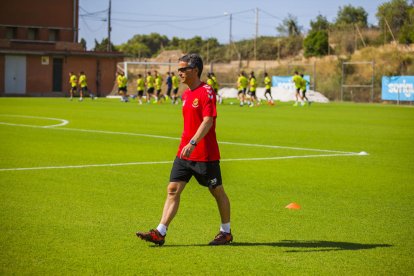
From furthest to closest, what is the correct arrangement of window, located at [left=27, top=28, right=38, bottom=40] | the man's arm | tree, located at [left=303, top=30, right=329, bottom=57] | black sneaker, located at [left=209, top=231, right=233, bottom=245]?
tree, located at [left=303, top=30, right=329, bottom=57], window, located at [left=27, top=28, right=38, bottom=40], black sneaker, located at [left=209, top=231, right=233, bottom=245], the man's arm

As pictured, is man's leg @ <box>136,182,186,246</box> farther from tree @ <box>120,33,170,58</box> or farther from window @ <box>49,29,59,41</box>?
tree @ <box>120,33,170,58</box>

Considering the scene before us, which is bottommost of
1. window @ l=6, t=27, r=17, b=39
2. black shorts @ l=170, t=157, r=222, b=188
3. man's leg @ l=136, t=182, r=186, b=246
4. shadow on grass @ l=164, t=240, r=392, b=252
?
shadow on grass @ l=164, t=240, r=392, b=252

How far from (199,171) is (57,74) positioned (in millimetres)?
64713

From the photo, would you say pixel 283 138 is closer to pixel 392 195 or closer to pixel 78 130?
pixel 78 130

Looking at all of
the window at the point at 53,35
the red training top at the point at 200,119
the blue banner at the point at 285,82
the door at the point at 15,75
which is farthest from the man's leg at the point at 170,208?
the window at the point at 53,35

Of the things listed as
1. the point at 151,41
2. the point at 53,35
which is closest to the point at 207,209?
the point at 53,35

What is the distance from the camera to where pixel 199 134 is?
7523 mm

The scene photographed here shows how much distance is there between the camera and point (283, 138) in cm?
2248

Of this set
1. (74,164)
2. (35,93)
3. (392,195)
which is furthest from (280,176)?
(35,93)

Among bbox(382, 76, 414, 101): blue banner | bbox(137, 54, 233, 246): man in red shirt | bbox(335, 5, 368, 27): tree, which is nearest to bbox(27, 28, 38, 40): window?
bbox(382, 76, 414, 101): blue banner

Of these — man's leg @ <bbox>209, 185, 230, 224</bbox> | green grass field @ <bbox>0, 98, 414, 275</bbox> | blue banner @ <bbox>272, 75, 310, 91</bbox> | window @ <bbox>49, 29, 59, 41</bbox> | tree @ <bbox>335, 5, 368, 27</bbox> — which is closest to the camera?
green grass field @ <bbox>0, 98, 414, 275</bbox>

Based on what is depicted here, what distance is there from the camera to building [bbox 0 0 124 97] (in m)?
68.1

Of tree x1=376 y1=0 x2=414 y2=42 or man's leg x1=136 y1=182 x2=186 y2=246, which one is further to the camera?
tree x1=376 y1=0 x2=414 y2=42

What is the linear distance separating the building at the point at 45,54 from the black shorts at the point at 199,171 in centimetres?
6174
